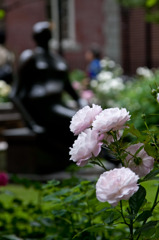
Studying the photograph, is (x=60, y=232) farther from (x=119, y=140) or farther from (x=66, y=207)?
(x=119, y=140)

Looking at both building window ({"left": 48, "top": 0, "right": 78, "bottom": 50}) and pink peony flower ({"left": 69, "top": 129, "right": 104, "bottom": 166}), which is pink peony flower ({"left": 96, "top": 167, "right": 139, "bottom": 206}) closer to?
pink peony flower ({"left": 69, "top": 129, "right": 104, "bottom": 166})

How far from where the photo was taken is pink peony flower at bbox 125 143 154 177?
1.93 m

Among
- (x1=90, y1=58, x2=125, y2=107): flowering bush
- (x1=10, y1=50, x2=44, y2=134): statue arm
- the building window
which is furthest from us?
the building window

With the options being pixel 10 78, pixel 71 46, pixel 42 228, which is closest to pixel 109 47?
pixel 71 46

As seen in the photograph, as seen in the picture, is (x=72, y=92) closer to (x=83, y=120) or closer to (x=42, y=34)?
(x=42, y=34)

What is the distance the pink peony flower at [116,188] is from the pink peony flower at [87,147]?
16 centimetres

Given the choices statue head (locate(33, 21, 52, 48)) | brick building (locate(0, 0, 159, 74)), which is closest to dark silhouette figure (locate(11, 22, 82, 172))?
statue head (locate(33, 21, 52, 48))

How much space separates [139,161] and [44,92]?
6.52 meters

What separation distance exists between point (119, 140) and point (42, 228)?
1586mm

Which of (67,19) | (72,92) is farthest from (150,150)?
(67,19)

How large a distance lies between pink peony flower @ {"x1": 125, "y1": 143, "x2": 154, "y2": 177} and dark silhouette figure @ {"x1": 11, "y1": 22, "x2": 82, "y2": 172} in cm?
628

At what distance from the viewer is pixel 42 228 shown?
3.50 metres

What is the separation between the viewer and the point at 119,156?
195cm

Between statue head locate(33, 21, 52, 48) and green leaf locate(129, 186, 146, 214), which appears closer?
green leaf locate(129, 186, 146, 214)
